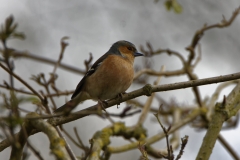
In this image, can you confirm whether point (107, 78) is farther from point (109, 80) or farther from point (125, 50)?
point (125, 50)

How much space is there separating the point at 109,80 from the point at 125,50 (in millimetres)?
1074

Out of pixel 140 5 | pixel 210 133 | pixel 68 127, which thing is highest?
pixel 140 5

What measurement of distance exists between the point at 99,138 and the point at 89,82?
126cm

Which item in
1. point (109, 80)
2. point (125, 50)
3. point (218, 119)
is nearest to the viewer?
point (218, 119)

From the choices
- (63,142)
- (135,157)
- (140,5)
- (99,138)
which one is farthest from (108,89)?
(140,5)

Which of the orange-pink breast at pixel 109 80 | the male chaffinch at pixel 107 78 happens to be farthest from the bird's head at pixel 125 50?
the orange-pink breast at pixel 109 80

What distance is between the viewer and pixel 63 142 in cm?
329

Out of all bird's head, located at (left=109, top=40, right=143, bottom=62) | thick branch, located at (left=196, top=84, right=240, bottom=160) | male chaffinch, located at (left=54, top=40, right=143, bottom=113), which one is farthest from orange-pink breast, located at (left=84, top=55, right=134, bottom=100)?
thick branch, located at (left=196, top=84, right=240, bottom=160)

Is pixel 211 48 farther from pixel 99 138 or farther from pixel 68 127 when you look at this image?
pixel 99 138

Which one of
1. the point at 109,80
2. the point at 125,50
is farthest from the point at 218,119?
the point at 125,50

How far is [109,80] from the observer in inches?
226

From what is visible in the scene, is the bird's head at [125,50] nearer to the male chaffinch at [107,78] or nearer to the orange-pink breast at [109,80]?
the male chaffinch at [107,78]

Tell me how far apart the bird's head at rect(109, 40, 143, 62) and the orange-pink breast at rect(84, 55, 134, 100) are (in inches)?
21.0

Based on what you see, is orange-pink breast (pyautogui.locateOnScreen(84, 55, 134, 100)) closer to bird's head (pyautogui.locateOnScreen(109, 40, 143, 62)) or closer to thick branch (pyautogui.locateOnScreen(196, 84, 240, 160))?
bird's head (pyautogui.locateOnScreen(109, 40, 143, 62))
